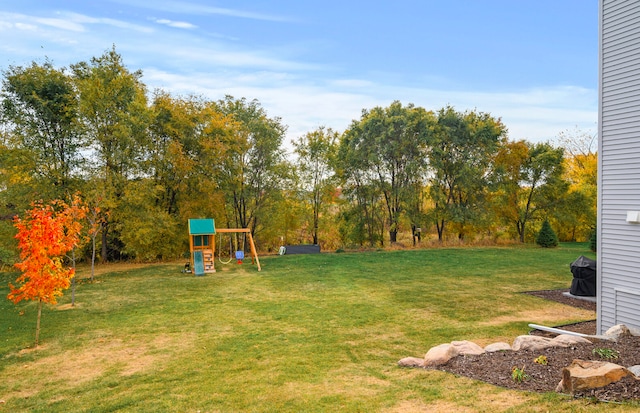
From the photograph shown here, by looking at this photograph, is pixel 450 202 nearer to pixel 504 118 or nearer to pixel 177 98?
pixel 504 118

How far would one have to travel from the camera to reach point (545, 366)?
4.73 metres

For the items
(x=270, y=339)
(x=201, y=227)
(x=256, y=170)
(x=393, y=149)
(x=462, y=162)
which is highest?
(x=393, y=149)

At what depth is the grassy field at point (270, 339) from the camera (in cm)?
442

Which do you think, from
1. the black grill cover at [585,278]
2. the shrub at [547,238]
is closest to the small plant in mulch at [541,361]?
the black grill cover at [585,278]

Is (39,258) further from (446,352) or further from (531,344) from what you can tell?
(531,344)

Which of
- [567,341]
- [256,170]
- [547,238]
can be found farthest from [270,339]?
[547,238]

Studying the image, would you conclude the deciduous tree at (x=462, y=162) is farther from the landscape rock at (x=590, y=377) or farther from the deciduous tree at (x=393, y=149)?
the landscape rock at (x=590, y=377)

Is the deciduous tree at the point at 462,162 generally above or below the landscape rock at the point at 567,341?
above

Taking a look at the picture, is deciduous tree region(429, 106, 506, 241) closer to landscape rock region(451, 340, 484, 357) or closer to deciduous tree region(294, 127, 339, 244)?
deciduous tree region(294, 127, 339, 244)

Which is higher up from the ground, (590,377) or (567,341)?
(590,377)

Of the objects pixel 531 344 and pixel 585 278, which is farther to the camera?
pixel 585 278

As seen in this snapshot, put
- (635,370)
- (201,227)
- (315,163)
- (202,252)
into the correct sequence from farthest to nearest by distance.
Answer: (315,163)
(201,227)
(202,252)
(635,370)

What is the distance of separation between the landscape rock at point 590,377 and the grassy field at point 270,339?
19 centimetres

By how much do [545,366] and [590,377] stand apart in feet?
2.63
